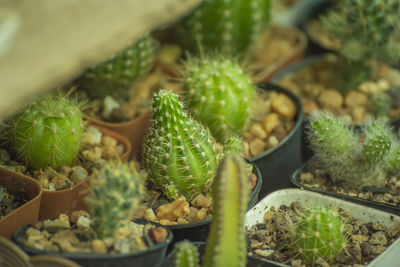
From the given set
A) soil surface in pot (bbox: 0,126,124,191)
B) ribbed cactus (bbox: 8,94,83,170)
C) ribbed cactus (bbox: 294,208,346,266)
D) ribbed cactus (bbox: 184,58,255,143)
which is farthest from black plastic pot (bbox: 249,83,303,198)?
ribbed cactus (bbox: 8,94,83,170)

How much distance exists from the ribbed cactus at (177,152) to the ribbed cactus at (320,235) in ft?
1.13

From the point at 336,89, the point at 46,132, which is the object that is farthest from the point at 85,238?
the point at 336,89

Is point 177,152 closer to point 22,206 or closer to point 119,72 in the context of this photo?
point 22,206

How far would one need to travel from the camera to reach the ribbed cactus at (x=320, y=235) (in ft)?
5.25

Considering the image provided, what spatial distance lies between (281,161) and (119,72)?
2.58 feet

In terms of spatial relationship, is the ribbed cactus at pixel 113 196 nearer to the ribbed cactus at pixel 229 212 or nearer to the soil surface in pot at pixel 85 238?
the soil surface in pot at pixel 85 238

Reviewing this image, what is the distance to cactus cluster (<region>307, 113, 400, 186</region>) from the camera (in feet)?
6.41

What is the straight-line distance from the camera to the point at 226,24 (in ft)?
8.52

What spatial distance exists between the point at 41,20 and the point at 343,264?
114 centimetres

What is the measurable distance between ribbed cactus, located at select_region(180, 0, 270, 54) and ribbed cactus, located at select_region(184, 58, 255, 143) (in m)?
0.50

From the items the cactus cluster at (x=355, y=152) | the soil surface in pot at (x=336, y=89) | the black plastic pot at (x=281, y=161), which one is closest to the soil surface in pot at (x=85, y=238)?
the black plastic pot at (x=281, y=161)

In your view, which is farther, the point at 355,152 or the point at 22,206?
the point at 355,152

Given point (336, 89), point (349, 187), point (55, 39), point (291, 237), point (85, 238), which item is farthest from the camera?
point (336, 89)

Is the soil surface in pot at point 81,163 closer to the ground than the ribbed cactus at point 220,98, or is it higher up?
closer to the ground
